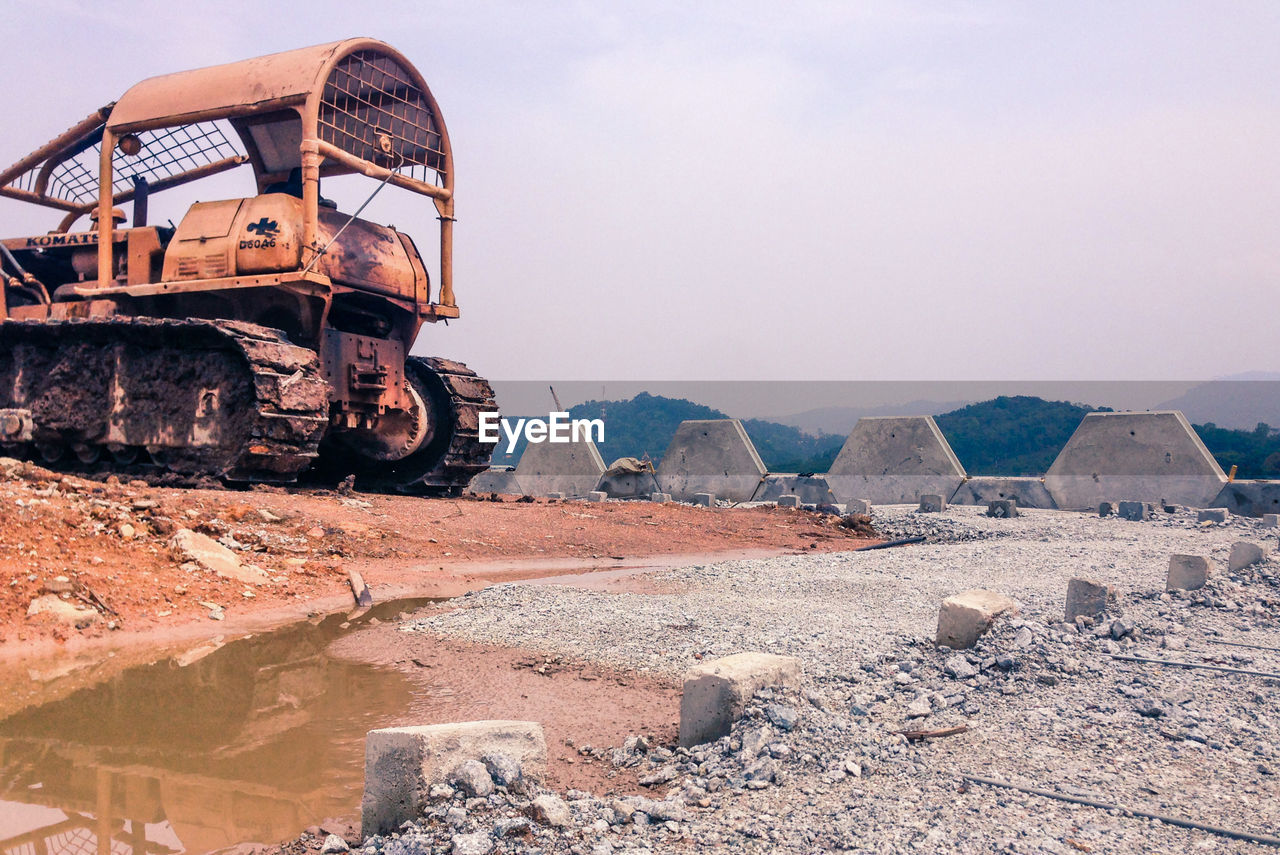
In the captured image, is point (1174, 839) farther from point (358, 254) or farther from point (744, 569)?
point (358, 254)

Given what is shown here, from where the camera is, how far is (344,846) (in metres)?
2.61

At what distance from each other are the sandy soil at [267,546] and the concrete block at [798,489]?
3.29m

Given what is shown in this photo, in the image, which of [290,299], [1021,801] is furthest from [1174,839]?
[290,299]

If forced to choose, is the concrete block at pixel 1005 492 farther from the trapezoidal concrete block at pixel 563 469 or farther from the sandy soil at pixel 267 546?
the trapezoidal concrete block at pixel 563 469

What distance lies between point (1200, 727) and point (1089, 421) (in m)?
11.4

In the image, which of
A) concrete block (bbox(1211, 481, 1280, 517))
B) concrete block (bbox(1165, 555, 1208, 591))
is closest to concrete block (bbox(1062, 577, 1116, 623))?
concrete block (bbox(1165, 555, 1208, 591))

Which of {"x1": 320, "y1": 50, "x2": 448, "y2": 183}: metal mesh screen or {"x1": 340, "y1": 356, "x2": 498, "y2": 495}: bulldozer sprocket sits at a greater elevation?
{"x1": 320, "y1": 50, "x2": 448, "y2": 183}: metal mesh screen

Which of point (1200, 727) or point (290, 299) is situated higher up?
point (290, 299)

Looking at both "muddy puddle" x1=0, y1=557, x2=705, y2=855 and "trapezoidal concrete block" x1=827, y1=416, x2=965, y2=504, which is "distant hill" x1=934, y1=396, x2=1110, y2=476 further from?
"muddy puddle" x1=0, y1=557, x2=705, y2=855

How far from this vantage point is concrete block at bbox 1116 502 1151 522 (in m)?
11.6

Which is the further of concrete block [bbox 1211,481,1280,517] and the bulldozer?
concrete block [bbox 1211,481,1280,517]

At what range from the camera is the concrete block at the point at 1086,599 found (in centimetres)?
480

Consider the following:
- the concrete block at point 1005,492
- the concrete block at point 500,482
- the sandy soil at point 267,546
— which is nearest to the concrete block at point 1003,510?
the concrete block at point 1005,492

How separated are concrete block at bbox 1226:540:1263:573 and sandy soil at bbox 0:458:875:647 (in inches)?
185
